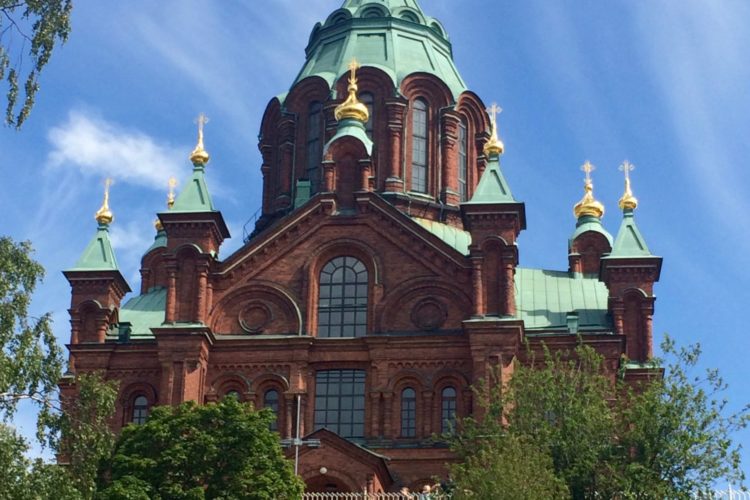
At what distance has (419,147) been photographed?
6738 centimetres

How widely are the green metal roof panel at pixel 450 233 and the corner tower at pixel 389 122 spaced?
1.77 feet

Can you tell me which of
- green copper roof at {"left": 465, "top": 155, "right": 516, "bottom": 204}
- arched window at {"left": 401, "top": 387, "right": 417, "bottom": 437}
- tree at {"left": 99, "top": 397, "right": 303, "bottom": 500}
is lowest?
tree at {"left": 99, "top": 397, "right": 303, "bottom": 500}

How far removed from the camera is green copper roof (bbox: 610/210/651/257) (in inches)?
2357

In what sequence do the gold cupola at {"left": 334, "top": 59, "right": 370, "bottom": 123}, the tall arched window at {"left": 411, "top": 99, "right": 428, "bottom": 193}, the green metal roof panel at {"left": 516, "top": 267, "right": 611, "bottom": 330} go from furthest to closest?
1. the tall arched window at {"left": 411, "top": 99, "right": 428, "bottom": 193}
2. the gold cupola at {"left": 334, "top": 59, "right": 370, "bottom": 123}
3. the green metal roof panel at {"left": 516, "top": 267, "right": 611, "bottom": 330}

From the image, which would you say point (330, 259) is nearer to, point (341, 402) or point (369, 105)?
point (341, 402)

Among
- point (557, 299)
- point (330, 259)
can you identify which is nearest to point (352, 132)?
point (330, 259)

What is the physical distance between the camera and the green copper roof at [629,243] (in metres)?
59.9

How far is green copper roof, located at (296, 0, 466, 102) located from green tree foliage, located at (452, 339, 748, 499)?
22350mm

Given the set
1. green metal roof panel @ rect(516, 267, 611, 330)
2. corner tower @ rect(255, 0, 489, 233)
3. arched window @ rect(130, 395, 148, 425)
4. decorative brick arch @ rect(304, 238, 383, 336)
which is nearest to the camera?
decorative brick arch @ rect(304, 238, 383, 336)

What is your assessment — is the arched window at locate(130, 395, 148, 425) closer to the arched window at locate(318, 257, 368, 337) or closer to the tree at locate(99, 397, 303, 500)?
the arched window at locate(318, 257, 368, 337)

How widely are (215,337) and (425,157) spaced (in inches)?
526

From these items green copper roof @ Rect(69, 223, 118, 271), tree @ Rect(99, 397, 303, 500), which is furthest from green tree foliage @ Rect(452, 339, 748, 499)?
green copper roof @ Rect(69, 223, 118, 271)

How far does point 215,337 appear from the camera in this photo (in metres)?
58.2

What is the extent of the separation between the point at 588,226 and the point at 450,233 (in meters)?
6.49
